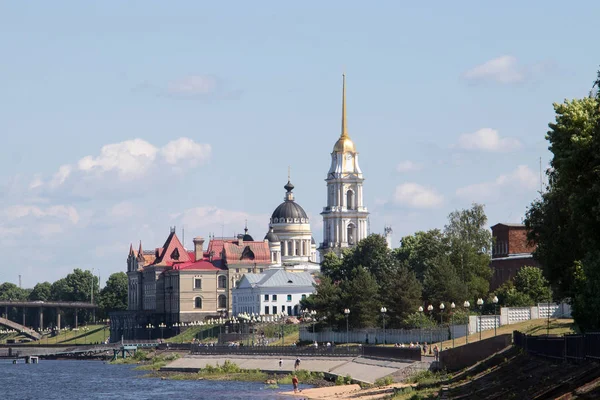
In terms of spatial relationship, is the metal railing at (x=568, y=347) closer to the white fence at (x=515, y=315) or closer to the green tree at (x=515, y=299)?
the white fence at (x=515, y=315)

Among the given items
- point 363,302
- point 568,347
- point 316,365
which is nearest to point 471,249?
point 363,302

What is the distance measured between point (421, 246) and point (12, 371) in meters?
51.2

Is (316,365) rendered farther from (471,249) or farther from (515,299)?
(471,249)

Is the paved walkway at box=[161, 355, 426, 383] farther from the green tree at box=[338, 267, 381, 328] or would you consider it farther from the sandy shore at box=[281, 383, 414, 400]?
the green tree at box=[338, 267, 381, 328]

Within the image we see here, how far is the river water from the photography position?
99.2m

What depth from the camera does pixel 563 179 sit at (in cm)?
6594

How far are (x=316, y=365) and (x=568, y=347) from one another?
61682mm

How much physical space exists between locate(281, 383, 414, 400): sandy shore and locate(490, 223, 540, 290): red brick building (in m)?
61.3

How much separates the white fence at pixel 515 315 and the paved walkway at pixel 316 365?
864cm

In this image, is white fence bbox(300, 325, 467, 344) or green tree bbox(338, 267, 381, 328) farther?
green tree bbox(338, 267, 381, 328)

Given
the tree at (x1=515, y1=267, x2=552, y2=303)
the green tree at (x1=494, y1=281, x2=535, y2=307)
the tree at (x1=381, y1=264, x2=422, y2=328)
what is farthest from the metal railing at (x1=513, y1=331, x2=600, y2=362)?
the tree at (x1=381, y1=264, x2=422, y2=328)

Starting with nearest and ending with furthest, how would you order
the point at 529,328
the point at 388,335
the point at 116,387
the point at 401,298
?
the point at 529,328 < the point at 116,387 < the point at 388,335 < the point at 401,298

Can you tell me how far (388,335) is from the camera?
4820 inches

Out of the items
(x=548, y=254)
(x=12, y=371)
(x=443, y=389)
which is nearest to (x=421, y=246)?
(x=12, y=371)
